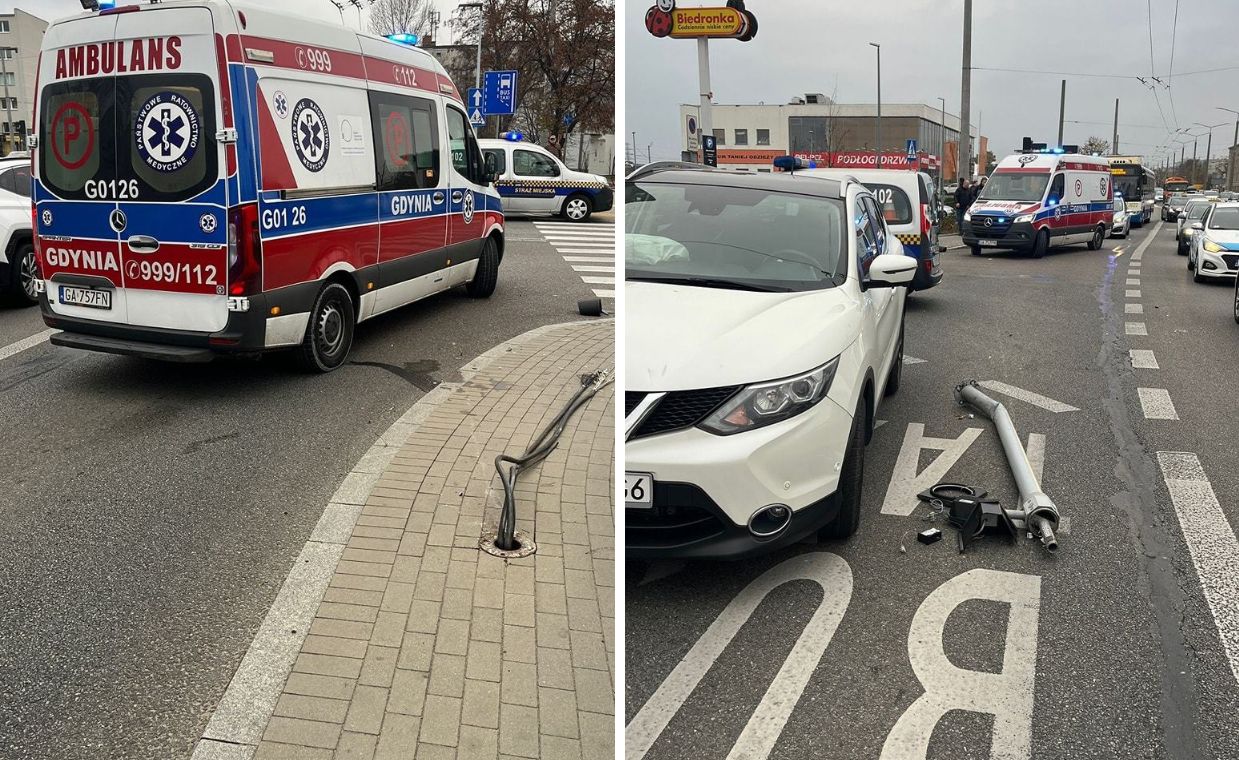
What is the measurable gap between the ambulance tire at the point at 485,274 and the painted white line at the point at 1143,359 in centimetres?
588

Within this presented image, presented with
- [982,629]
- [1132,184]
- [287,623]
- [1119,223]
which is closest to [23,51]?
[287,623]

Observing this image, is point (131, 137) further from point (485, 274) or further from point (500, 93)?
point (500, 93)

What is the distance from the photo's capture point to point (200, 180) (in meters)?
6.27

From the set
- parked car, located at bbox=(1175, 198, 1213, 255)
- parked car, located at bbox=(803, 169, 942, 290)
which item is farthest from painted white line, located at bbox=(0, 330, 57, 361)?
parked car, located at bbox=(1175, 198, 1213, 255)

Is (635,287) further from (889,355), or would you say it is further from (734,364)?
(889,355)

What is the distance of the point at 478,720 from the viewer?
3.08 m

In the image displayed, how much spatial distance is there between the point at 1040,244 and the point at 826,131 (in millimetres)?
64355

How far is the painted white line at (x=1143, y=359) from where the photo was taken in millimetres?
9016

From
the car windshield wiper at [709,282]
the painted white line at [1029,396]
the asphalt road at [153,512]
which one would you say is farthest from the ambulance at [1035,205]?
the car windshield wiper at [709,282]

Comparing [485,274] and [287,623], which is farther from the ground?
[485,274]

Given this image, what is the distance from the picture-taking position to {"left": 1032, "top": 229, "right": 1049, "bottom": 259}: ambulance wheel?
68.6 feet

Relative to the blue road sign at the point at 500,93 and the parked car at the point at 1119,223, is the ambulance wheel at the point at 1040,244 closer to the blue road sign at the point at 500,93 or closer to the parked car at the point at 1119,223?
the parked car at the point at 1119,223

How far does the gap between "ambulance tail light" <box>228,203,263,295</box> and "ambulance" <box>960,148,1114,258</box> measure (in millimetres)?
17265

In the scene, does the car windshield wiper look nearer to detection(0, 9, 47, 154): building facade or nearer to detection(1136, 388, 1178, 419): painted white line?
detection(1136, 388, 1178, 419): painted white line
